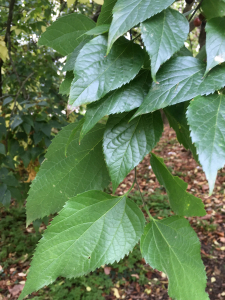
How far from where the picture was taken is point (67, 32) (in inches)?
20.5

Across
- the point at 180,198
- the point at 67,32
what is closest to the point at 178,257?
the point at 180,198

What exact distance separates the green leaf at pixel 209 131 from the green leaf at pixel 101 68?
110 millimetres

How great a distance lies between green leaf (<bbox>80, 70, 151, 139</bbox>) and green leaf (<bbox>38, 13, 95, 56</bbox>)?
21cm

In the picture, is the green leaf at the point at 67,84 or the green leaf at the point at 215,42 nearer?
the green leaf at the point at 215,42

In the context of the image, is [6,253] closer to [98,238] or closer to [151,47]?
[98,238]

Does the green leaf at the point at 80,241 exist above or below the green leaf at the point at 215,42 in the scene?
below

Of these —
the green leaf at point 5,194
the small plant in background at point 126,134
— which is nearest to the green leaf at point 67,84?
the small plant in background at point 126,134

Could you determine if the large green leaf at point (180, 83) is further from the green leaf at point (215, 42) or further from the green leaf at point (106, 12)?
the green leaf at point (106, 12)

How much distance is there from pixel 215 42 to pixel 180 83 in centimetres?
8

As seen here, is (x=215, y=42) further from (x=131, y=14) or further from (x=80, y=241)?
(x=80, y=241)

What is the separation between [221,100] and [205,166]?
102 mm

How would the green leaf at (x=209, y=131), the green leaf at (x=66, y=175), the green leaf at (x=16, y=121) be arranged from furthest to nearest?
the green leaf at (x=16, y=121) < the green leaf at (x=66, y=175) < the green leaf at (x=209, y=131)

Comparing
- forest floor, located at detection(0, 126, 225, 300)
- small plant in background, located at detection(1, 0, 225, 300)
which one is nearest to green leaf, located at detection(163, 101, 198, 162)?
small plant in background, located at detection(1, 0, 225, 300)

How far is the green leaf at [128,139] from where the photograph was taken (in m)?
0.41
